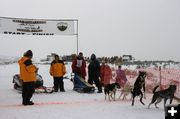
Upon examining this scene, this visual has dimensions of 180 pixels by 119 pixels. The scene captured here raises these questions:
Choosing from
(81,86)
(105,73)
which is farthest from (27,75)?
(105,73)

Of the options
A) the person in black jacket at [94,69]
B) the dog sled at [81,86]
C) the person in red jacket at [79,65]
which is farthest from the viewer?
the person in red jacket at [79,65]

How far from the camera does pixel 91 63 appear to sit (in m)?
15.9

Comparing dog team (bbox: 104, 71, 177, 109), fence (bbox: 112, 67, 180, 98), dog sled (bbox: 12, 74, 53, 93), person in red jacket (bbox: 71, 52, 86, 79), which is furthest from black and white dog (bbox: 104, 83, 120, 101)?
person in red jacket (bbox: 71, 52, 86, 79)

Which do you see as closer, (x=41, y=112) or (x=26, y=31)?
(x=41, y=112)

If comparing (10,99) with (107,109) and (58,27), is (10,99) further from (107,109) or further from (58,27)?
(58,27)

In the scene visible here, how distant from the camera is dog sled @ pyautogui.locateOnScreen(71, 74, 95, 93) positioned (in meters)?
15.3

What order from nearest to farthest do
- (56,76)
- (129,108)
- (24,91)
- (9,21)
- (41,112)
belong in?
(41,112)
(129,108)
(24,91)
(56,76)
(9,21)

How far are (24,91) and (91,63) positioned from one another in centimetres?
494

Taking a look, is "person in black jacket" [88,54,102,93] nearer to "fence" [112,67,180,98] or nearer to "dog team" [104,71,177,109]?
"fence" [112,67,180,98]

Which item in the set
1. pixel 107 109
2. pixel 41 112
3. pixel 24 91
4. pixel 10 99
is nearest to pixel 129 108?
pixel 107 109

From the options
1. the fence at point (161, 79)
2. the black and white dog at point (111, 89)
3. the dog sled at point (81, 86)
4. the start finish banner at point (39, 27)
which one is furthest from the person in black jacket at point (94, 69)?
the black and white dog at point (111, 89)

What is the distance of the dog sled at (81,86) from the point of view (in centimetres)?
1527

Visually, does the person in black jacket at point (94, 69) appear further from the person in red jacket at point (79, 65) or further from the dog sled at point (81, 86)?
the person in red jacket at point (79, 65)

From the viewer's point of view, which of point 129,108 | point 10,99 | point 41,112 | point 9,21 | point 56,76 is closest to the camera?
point 41,112
